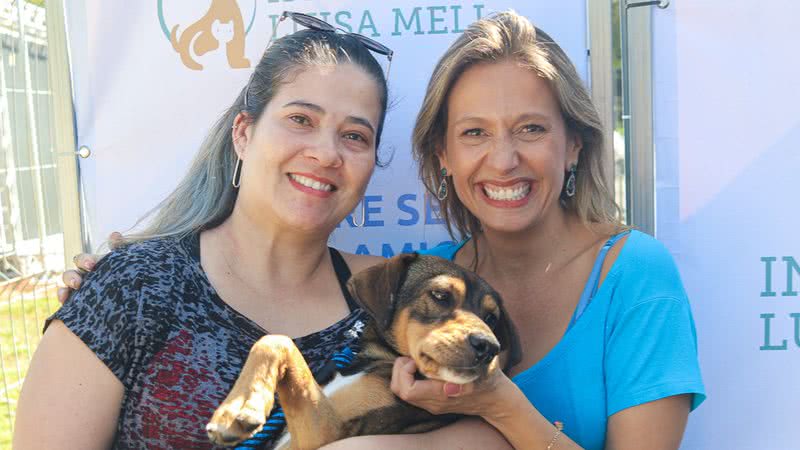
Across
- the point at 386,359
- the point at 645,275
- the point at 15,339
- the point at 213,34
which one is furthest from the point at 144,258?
the point at 15,339

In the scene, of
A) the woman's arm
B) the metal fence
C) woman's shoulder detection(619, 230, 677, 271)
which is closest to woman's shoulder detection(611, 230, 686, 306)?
woman's shoulder detection(619, 230, 677, 271)

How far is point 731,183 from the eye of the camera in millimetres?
3570

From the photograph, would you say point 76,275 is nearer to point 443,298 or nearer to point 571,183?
point 443,298

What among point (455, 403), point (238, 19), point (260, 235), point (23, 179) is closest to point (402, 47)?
point (238, 19)

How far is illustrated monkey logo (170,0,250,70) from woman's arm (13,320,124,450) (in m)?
1.84

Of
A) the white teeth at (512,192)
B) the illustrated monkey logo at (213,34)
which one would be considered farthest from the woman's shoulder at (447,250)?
the illustrated monkey logo at (213,34)

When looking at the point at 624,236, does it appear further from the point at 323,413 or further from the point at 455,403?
the point at 323,413

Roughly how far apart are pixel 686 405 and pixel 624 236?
0.69 meters

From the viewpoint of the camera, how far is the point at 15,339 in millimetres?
5719

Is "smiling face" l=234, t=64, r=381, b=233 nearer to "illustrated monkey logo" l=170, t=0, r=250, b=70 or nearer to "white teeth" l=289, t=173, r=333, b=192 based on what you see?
"white teeth" l=289, t=173, r=333, b=192

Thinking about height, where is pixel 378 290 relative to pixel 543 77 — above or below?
below

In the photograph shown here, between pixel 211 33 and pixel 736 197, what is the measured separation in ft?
9.00

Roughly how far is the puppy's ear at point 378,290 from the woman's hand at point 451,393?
0.83 ft

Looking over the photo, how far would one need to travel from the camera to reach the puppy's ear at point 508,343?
9.68ft
